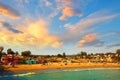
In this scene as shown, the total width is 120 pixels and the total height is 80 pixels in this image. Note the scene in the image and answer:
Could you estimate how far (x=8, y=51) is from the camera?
17762 cm

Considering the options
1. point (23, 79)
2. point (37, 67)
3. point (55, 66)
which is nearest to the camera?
point (23, 79)

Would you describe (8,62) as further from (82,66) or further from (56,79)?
(56,79)

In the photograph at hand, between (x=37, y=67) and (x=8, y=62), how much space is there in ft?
52.4

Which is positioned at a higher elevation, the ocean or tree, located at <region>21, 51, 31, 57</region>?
tree, located at <region>21, 51, 31, 57</region>

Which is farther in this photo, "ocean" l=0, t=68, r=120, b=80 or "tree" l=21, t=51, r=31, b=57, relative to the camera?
"tree" l=21, t=51, r=31, b=57

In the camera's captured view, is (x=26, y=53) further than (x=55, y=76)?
Yes

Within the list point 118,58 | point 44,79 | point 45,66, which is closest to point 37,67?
point 45,66

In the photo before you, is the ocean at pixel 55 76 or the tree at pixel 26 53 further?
the tree at pixel 26 53

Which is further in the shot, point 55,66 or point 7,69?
point 55,66

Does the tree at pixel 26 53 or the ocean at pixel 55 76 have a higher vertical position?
the tree at pixel 26 53

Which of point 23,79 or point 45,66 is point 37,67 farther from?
point 23,79

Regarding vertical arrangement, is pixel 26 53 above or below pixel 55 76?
above

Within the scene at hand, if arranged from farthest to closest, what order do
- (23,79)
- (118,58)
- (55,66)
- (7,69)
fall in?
(118,58)
(55,66)
(7,69)
(23,79)

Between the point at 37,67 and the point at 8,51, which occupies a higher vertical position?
the point at 8,51
